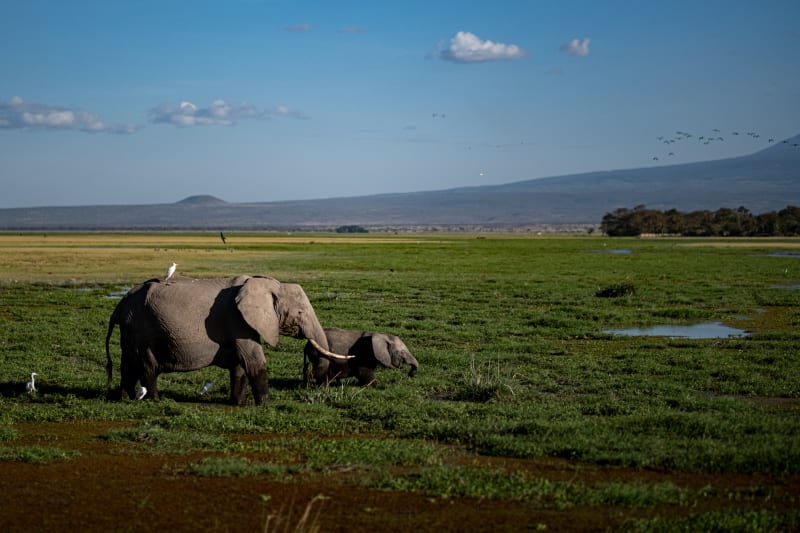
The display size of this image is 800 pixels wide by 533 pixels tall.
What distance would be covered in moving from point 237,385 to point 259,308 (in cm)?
121

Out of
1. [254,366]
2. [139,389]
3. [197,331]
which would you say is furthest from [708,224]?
[139,389]

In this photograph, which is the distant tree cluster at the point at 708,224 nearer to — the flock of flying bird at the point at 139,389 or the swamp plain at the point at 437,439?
the swamp plain at the point at 437,439

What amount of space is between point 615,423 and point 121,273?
38059 millimetres

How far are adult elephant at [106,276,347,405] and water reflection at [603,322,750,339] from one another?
38.2 ft

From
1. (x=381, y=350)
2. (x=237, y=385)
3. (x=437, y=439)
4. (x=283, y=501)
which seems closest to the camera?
(x=283, y=501)

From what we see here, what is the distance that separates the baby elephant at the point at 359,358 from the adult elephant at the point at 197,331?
1.23 meters

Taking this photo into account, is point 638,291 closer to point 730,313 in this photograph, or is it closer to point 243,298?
point 730,313

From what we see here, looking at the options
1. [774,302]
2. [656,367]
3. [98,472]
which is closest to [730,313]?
[774,302]

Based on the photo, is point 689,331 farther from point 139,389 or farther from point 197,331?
point 139,389

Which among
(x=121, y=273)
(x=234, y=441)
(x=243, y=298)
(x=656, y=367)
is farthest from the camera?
(x=121, y=273)

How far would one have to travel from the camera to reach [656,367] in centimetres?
1655

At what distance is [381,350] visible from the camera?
14914 millimetres

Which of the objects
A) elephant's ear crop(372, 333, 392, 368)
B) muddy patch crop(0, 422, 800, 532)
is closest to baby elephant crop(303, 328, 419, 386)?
A: elephant's ear crop(372, 333, 392, 368)

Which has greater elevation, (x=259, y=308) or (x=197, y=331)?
(x=259, y=308)
